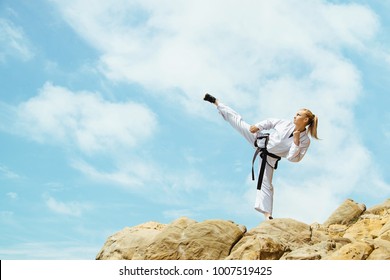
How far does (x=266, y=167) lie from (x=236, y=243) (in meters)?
2.40

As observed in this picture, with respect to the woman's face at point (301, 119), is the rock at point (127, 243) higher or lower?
lower

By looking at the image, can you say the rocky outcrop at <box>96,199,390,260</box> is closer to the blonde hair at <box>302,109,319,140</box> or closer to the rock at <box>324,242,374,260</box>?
the rock at <box>324,242,374,260</box>

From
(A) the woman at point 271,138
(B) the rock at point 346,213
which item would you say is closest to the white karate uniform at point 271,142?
(A) the woman at point 271,138

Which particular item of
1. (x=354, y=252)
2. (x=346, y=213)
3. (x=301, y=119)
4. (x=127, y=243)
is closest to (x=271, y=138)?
(x=301, y=119)

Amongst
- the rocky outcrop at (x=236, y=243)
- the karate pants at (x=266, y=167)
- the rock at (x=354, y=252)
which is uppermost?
the karate pants at (x=266, y=167)

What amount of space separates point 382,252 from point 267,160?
3966mm

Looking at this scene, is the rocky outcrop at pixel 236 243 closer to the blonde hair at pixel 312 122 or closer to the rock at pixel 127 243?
the rock at pixel 127 243

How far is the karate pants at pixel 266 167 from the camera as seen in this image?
1254 centimetres

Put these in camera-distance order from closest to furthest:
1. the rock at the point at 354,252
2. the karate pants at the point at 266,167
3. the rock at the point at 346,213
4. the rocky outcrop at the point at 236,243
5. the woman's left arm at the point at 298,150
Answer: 1. the rock at the point at 354,252
2. the rocky outcrop at the point at 236,243
3. the woman's left arm at the point at 298,150
4. the karate pants at the point at 266,167
5. the rock at the point at 346,213

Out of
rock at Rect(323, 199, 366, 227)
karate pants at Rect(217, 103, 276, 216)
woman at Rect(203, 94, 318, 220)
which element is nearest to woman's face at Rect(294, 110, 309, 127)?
woman at Rect(203, 94, 318, 220)

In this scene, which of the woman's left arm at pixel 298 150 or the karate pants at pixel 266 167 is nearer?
the woman's left arm at pixel 298 150

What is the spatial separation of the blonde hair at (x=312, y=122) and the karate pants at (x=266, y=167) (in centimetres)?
100
